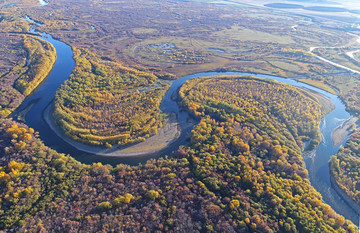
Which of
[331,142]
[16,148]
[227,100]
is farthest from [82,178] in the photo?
[331,142]

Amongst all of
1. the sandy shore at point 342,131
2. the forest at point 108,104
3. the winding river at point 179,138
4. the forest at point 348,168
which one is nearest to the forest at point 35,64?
the winding river at point 179,138

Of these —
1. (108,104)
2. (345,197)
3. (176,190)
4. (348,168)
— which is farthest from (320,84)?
(108,104)

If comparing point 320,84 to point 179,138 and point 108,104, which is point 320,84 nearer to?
point 179,138

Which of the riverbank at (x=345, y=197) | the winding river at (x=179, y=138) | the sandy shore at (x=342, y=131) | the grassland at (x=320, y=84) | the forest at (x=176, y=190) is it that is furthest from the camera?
the grassland at (x=320, y=84)

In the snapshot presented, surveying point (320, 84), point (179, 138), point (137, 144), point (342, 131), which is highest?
point (320, 84)

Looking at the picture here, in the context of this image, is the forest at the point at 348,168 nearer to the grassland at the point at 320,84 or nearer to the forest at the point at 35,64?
the grassland at the point at 320,84

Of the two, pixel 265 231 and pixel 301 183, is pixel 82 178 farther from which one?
pixel 301 183
